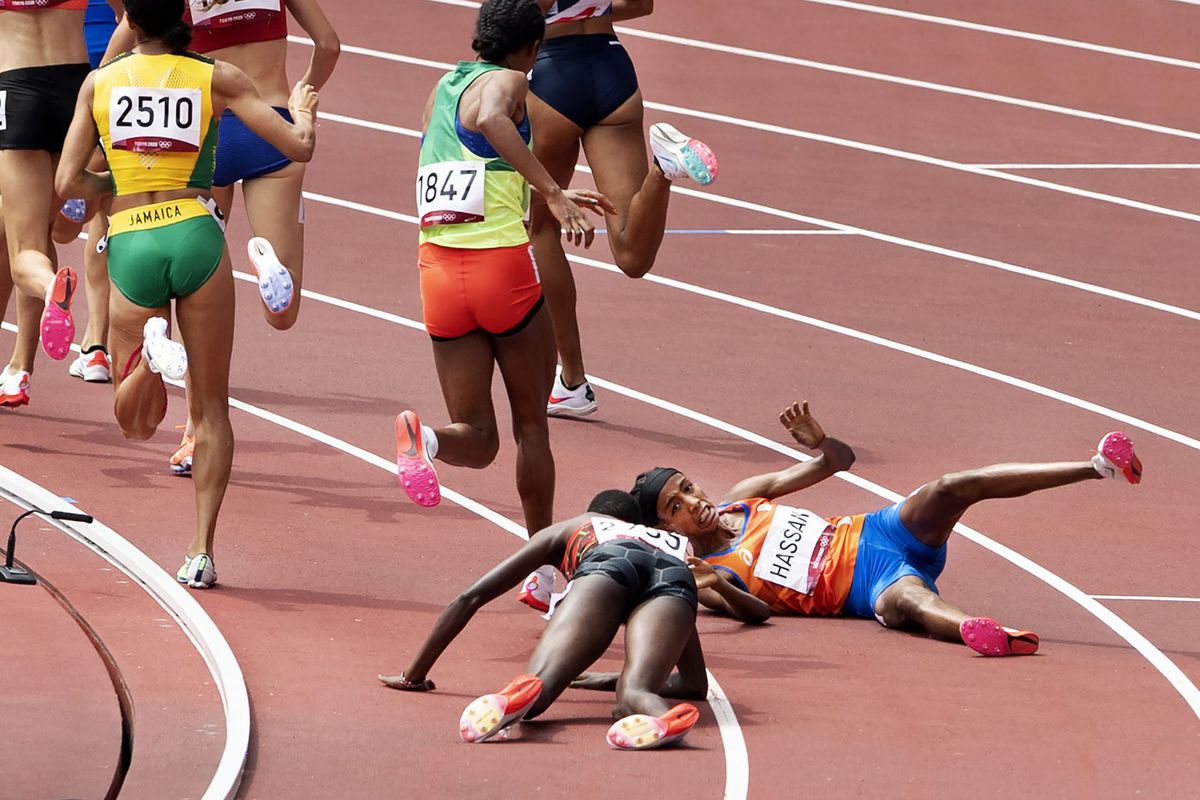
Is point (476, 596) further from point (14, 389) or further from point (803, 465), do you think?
point (14, 389)

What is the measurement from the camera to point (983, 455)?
10.5 metres

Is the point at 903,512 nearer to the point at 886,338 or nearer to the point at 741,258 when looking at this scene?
the point at 886,338

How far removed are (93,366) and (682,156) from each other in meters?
3.78

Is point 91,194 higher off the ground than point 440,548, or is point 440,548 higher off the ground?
point 91,194

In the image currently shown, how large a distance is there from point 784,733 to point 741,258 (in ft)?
24.6

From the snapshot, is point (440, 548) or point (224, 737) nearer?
point (224, 737)

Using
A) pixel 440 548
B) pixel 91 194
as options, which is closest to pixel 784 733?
pixel 440 548

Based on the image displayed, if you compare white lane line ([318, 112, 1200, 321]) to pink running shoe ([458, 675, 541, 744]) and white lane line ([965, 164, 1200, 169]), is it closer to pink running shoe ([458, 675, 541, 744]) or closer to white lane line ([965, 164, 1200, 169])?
white lane line ([965, 164, 1200, 169])

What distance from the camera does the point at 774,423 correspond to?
36.2ft

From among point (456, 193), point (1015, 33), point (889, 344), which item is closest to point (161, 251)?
point (456, 193)

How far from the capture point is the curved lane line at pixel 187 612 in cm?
625

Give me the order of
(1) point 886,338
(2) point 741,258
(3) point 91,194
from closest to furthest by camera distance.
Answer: (3) point 91,194
(1) point 886,338
(2) point 741,258

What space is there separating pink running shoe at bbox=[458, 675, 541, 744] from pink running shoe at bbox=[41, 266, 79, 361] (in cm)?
245

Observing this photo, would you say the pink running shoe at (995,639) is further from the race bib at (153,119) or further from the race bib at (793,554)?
the race bib at (153,119)
